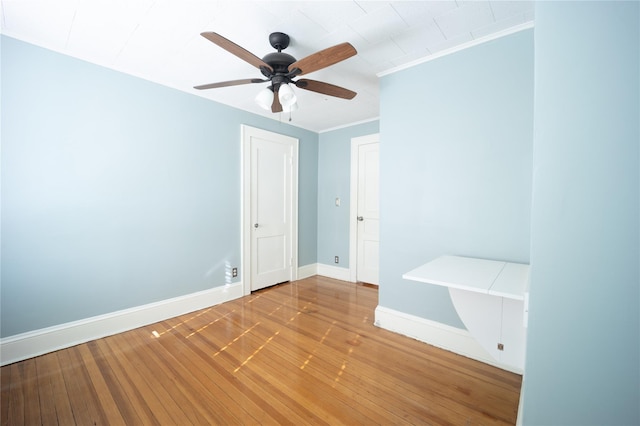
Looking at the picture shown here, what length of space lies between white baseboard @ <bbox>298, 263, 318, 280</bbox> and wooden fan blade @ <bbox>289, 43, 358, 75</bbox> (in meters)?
3.08

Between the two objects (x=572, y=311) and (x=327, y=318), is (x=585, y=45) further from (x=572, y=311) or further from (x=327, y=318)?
(x=327, y=318)

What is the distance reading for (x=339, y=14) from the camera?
1.66m

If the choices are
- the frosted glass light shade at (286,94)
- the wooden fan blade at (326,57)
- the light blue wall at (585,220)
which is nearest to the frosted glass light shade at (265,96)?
the frosted glass light shade at (286,94)

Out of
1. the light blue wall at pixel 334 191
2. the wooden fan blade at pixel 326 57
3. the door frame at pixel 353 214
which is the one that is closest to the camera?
the wooden fan blade at pixel 326 57

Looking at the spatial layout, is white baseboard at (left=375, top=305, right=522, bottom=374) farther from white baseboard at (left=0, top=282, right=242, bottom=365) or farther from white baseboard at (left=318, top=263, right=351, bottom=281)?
white baseboard at (left=0, top=282, right=242, bottom=365)

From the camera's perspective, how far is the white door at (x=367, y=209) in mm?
3785

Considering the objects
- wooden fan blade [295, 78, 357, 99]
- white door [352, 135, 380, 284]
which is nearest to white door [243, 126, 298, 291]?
white door [352, 135, 380, 284]

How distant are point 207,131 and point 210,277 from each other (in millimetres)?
1720

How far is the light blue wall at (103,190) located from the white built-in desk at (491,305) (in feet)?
7.96

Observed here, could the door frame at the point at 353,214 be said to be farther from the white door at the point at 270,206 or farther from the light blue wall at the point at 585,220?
the light blue wall at the point at 585,220

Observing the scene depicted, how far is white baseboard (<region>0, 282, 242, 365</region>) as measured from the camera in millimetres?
1947

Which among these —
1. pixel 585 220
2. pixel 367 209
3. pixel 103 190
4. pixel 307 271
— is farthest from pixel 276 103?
pixel 307 271

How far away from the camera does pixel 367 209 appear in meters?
3.88

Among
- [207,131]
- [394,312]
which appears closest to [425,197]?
[394,312]
